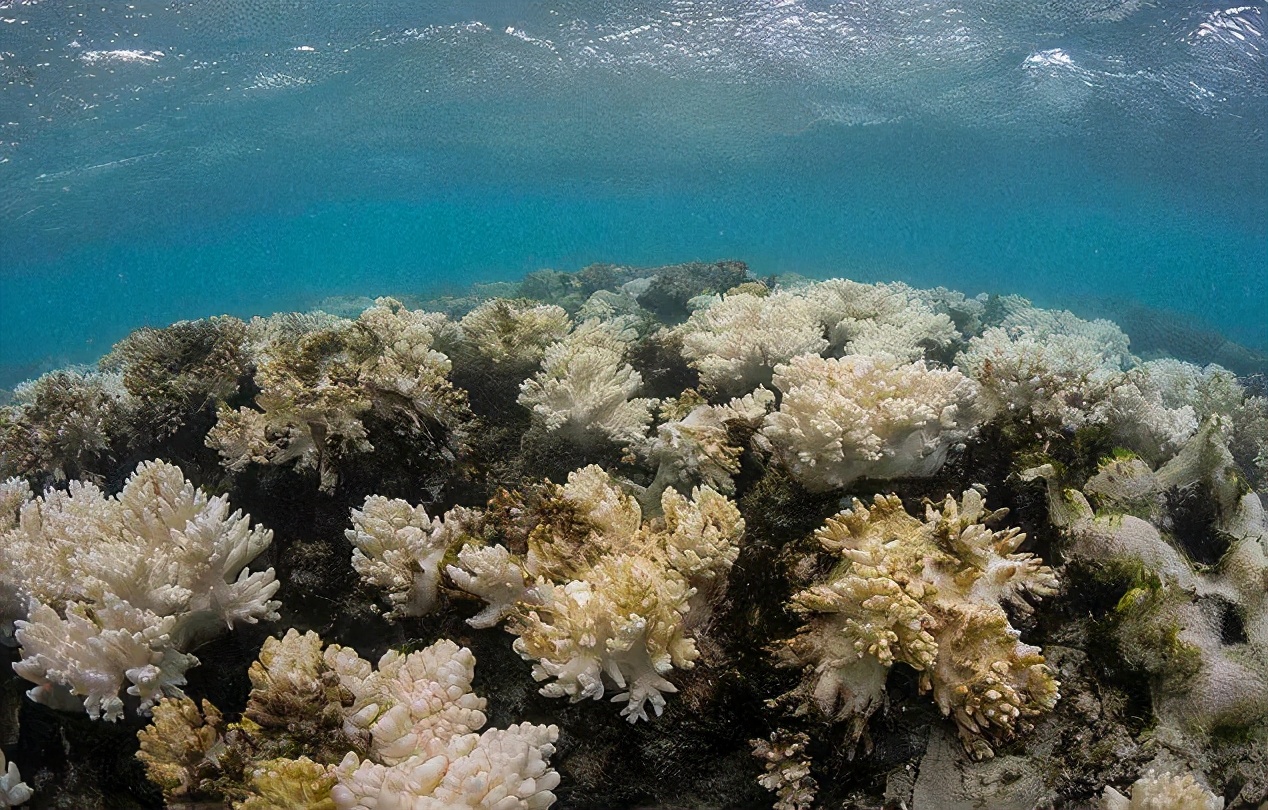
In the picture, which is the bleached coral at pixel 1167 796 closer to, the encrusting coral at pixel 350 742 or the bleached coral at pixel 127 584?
the encrusting coral at pixel 350 742

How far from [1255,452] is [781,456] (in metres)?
5.03

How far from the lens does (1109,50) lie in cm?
2011

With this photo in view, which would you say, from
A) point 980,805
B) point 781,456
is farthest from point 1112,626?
→ point 781,456

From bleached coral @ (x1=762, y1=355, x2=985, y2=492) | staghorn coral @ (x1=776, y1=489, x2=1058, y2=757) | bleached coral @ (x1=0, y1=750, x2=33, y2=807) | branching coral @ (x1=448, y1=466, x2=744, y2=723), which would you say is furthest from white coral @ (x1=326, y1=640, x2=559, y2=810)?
bleached coral @ (x1=762, y1=355, x2=985, y2=492)

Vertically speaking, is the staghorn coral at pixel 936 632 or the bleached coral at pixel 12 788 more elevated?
the staghorn coral at pixel 936 632

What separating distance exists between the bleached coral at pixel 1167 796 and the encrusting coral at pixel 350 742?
1.78m

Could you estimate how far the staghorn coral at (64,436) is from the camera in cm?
400

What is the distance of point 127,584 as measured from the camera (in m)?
2.35

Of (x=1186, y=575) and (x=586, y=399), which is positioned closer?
(x=1186, y=575)

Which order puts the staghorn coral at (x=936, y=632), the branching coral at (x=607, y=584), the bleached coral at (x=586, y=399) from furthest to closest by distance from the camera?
1. the bleached coral at (x=586, y=399)
2. the branching coral at (x=607, y=584)
3. the staghorn coral at (x=936, y=632)

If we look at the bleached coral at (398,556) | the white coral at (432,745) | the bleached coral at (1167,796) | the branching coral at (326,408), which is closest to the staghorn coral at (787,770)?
the white coral at (432,745)

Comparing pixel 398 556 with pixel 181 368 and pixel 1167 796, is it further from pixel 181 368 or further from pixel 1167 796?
pixel 181 368

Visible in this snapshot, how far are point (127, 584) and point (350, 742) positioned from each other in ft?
3.71

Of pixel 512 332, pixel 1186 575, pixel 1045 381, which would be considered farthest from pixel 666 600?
pixel 512 332
